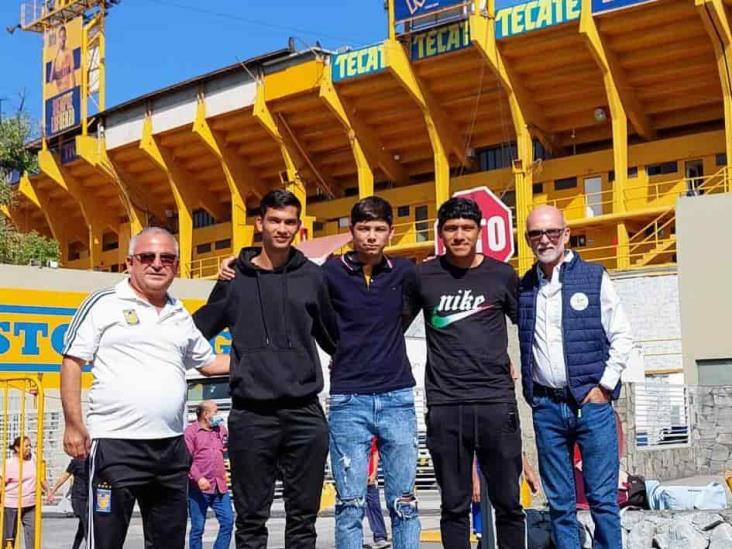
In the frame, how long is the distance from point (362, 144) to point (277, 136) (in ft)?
10.4

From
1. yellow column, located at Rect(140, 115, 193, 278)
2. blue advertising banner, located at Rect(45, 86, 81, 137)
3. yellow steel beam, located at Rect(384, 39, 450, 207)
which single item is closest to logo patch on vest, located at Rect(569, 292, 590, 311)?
yellow steel beam, located at Rect(384, 39, 450, 207)

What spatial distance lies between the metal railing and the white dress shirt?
12.7 metres

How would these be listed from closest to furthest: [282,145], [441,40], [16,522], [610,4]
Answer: [16,522] → [610,4] → [441,40] → [282,145]

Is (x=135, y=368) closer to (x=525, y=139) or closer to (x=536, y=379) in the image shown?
(x=536, y=379)

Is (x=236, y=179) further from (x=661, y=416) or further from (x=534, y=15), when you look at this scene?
(x=661, y=416)

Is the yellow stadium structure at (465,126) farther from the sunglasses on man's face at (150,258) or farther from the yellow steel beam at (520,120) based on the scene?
the sunglasses on man's face at (150,258)

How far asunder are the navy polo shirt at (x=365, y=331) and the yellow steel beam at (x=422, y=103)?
93.1 ft

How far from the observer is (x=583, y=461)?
6.23 metres

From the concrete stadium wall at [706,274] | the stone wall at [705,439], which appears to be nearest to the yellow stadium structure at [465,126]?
Result: the concrete stadium wall at [706,274]

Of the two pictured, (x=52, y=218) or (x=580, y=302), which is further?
(x=52, y=218)

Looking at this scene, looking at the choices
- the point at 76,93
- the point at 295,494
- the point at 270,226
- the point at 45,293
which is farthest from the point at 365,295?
the point at 76,93

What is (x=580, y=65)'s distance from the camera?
107 feet

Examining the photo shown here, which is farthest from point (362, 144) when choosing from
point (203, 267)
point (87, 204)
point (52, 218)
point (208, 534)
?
point (208, 534)

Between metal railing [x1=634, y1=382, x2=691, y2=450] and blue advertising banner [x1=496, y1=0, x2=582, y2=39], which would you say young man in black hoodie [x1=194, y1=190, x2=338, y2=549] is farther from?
blue advertising banner [x1=496, y1=0, x2=582, y2=39]
